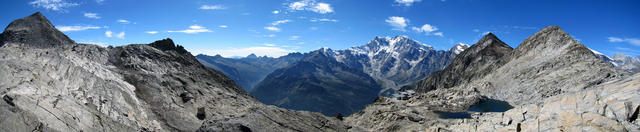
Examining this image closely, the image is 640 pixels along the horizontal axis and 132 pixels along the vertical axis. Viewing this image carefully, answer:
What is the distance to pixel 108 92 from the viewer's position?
135 feet

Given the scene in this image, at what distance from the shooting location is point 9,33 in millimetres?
59500

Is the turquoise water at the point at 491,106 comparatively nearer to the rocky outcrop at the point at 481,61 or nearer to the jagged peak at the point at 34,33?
the rocky outcrop at the point at 481,61

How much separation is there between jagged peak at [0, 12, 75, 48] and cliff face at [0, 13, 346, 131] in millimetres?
140

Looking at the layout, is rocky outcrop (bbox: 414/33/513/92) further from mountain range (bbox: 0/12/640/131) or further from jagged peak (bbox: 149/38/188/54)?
jagged peak (bbox: 149/38/188/54)

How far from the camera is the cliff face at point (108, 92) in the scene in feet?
93.6

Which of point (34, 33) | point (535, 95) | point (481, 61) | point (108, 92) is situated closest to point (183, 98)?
point (108, 92)

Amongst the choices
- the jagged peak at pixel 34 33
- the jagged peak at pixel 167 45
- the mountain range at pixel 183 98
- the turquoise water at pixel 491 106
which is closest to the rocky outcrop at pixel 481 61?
the turquoise water at pixel 491 106

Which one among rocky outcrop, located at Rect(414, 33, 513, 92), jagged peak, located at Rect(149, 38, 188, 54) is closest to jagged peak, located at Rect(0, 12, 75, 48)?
jagged peak, located at Rect(149, 38, 188, 54)

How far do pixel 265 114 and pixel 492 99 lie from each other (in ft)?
292

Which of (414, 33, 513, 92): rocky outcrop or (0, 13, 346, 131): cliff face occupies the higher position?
(414, 33, 513, 92): rocky outcrop

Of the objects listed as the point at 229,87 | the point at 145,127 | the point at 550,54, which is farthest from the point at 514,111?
the point at 550,54

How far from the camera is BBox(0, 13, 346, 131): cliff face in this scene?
28.5 metres

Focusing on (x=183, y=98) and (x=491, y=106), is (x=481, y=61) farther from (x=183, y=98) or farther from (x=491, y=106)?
(x=183, y=98)

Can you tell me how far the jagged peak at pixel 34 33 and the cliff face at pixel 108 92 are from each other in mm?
140
